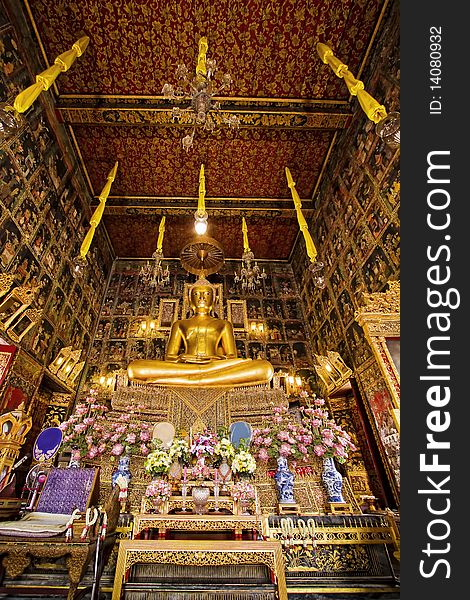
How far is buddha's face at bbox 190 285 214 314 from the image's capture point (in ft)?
27.5

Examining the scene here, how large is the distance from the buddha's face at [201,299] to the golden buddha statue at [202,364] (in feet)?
1.41

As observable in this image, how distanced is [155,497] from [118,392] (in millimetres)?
2403

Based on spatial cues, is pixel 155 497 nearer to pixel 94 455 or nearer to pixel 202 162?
pixel 94 455

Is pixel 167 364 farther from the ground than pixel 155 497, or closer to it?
farther from the ground

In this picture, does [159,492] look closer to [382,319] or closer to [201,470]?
[201,470]

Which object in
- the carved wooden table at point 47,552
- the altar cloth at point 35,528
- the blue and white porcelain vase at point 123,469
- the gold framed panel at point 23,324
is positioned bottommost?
the carved wooden table at point 47,552

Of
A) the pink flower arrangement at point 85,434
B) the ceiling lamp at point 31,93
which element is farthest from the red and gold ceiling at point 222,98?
the pink flower arrangement at point 85,434

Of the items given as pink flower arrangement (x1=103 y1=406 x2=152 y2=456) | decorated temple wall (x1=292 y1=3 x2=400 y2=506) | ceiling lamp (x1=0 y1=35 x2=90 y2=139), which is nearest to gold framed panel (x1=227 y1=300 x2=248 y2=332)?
decorated temple wall (x1=292 y1=3 x2=400 y2=506)

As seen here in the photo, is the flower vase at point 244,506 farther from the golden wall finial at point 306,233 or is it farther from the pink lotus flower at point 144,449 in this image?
the golden wall finial at point 306,233

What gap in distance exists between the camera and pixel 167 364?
6.32 m

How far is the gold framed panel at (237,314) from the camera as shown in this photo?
356 inches

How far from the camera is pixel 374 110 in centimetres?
431

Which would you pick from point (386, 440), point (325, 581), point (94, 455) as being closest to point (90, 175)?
point (94, 455)

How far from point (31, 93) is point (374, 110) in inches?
175
